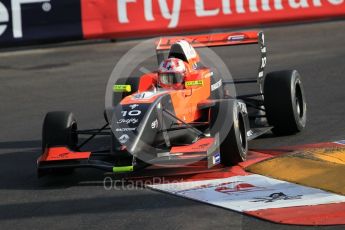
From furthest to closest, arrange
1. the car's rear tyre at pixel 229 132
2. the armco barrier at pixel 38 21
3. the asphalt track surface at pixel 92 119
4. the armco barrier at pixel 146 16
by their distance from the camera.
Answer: the armco barrier at pixel 146 16
the armco barrier at pixel 38 21
the car's rear tyre at pixel 229 132
the asphalt track surface at pixel 92 119

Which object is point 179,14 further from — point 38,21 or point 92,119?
point 92,119

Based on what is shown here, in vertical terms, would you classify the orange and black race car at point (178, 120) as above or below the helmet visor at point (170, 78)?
below

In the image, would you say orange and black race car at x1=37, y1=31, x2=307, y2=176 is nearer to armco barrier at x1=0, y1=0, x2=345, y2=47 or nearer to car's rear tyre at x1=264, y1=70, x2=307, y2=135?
car's rear tyre at x1=264, y1=70, x2=307, y2=135

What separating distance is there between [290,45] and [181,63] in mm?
8549

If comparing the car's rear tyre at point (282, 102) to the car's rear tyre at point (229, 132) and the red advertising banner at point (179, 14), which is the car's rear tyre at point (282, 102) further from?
the red advertising banner at point (179, 14)

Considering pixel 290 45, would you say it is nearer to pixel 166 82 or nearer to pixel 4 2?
pixel 4 2

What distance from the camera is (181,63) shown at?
10.2 metres

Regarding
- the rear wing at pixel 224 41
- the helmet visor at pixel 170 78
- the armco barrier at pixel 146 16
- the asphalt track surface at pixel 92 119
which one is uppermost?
the armco barrier at pixel 146 16

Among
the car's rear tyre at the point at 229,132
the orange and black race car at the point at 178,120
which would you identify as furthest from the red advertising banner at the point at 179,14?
the car's rear tyre at the point at 229,132

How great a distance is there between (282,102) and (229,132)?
173 centimetres

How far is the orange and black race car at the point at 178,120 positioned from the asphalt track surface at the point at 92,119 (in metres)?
0.29

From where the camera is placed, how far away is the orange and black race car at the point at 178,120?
8.71 metres

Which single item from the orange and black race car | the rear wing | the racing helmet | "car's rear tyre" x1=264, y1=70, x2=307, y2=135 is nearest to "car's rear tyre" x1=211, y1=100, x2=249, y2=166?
the orange and black race car

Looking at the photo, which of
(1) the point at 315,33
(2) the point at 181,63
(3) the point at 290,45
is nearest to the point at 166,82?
(2) the point at 181,63
